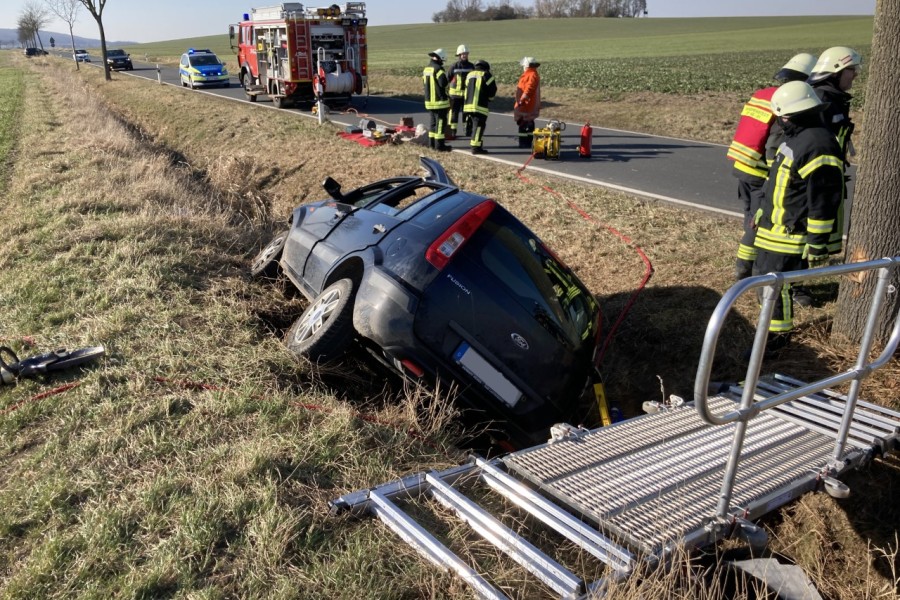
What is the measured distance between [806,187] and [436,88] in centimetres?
893

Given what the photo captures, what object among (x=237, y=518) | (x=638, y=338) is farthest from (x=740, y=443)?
(x=638, y=338)

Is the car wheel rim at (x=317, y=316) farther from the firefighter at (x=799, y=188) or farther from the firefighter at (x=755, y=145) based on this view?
the firefighter at (x=755, y=145)

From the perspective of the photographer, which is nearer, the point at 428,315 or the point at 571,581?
the point at 571,581

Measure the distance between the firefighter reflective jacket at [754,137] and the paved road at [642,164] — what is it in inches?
91.1

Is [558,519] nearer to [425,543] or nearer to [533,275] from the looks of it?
[425,543]

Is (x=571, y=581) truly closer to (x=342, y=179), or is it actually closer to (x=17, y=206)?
(x=17, y=206)

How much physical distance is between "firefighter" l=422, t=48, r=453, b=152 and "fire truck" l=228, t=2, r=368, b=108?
298 inches

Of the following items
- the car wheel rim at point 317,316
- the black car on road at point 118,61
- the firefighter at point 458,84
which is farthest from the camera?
the black car on road at point 118,61

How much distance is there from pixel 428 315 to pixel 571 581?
1833 millimetres

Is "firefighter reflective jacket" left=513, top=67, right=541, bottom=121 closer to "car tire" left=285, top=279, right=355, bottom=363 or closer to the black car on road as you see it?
"car tire" left=285, top=279, right=355, bottom=363

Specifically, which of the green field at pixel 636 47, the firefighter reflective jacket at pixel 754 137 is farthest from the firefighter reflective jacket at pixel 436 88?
the green field at pixel 636 47

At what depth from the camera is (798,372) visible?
16.9 feet

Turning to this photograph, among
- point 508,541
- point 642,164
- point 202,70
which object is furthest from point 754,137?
point 202,70

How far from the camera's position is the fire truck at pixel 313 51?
2028cm
